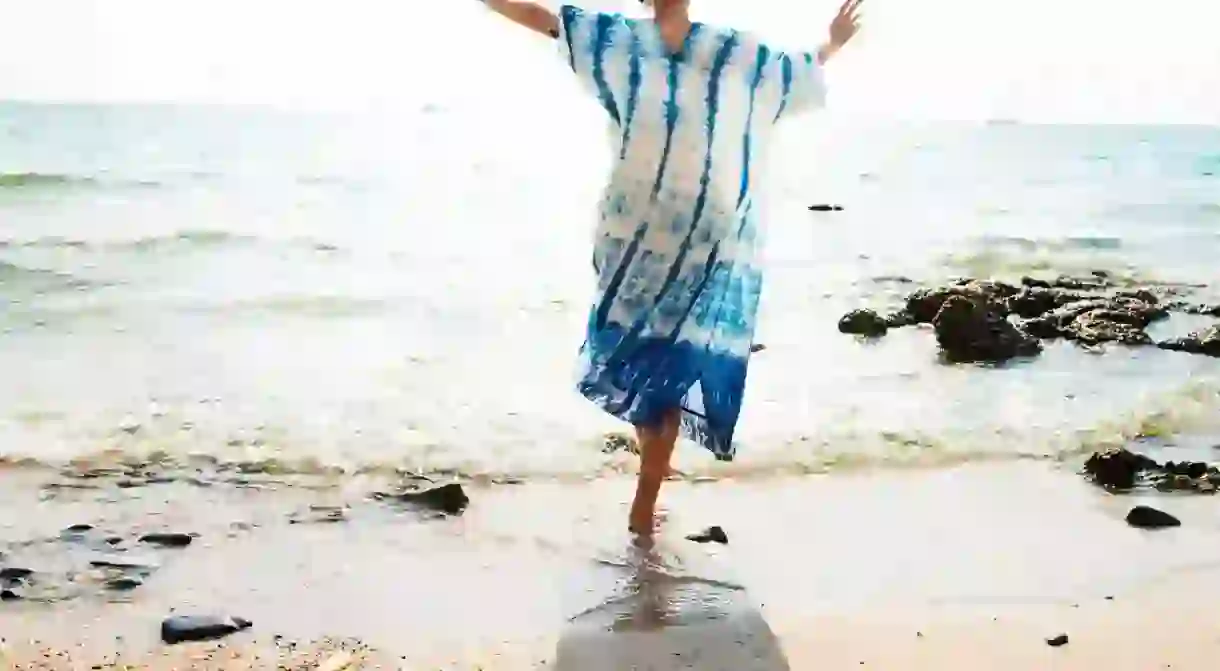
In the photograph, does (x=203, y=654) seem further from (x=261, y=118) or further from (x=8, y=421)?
(x=261, y=118)

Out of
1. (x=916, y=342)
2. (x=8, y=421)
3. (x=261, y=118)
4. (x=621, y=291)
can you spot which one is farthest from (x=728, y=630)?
(x=261, y=118)

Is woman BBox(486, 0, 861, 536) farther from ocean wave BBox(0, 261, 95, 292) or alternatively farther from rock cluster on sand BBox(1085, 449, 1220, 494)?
ocean wave BBox(0, 261, 95, 292)

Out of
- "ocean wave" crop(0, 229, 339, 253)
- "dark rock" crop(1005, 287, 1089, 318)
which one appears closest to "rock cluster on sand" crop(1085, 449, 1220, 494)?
"dark rock" crop(1005, 287, 1089, 318)

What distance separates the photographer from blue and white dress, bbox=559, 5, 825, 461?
345 centimetres

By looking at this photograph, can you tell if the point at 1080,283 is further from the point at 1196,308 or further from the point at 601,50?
the point at 601,50

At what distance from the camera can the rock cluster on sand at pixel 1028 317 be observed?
746cm

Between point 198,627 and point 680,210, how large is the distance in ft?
5.38

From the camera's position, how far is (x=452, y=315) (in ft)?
28.1

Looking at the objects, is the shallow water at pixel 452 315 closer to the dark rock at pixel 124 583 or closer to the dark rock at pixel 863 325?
the dark rock at pixel 863 325

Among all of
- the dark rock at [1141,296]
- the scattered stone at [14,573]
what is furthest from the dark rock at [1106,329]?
the scattered stone at [14,573]

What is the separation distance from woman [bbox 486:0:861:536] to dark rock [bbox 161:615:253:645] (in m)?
1.16

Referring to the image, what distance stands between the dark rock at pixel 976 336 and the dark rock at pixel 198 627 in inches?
195

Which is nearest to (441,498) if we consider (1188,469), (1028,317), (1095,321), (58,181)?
(1188,469)

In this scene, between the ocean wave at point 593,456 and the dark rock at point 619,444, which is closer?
the ocean wave at point 593,456
